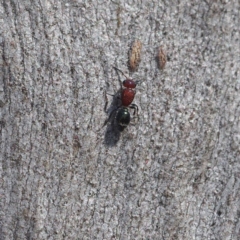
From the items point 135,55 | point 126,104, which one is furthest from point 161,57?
point 126,104

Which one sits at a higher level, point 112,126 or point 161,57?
point 161,57

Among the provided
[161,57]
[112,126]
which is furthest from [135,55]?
[112,126]

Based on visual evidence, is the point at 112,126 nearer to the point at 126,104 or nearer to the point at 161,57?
the point at 126,104

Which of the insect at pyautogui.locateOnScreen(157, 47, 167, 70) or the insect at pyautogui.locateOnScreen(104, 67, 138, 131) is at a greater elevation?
the insect at pyautogui.locateOnScreen(157, 47, 167, 70)

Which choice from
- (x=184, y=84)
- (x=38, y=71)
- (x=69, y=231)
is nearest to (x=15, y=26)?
(x=38, y=71)

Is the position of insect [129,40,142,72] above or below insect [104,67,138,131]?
above

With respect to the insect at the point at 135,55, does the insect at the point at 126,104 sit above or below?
below
